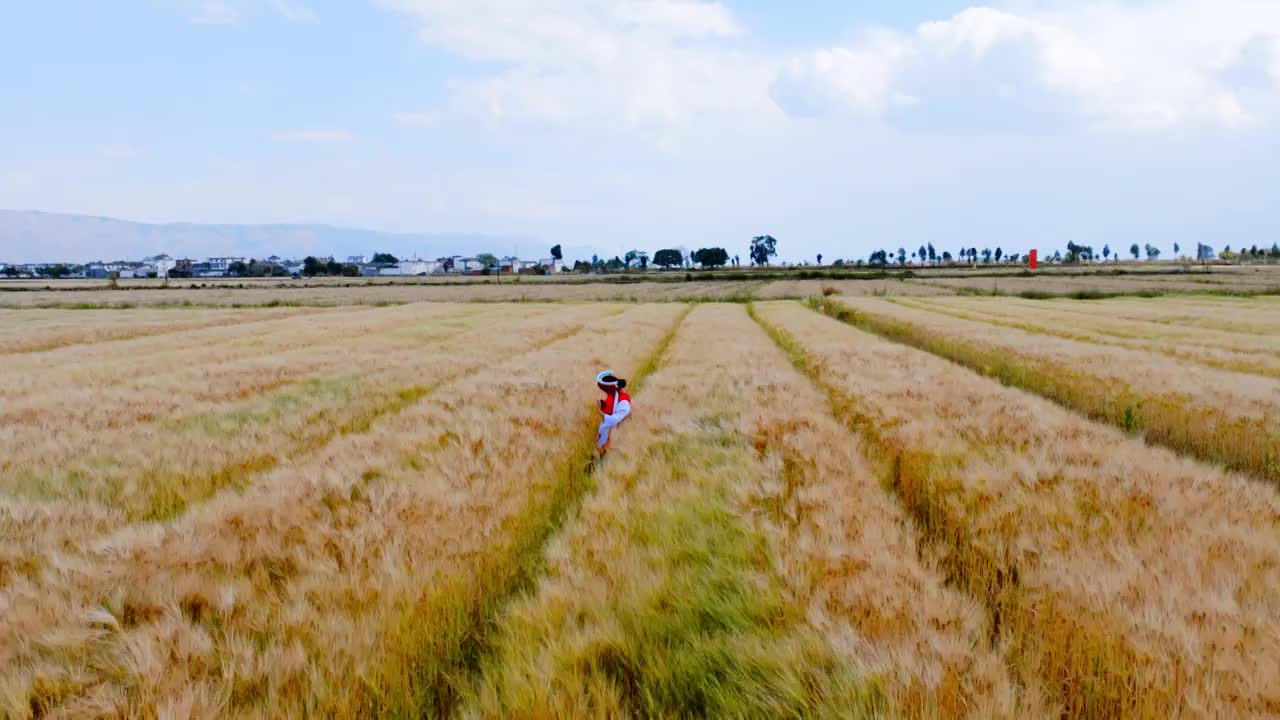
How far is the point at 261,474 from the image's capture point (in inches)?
213

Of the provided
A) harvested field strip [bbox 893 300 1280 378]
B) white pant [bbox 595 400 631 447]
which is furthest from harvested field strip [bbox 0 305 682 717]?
harvested field strip [bbox 893 300 1280 378]

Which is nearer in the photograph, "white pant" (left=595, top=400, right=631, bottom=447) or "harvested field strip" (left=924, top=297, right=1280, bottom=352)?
"white pant" (left=595, top=400, right=631, bottom=447)

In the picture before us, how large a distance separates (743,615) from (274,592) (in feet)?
7.50

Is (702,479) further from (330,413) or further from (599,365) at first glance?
(599,365)

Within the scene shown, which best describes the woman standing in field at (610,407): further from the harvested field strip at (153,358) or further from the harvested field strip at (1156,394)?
the harvested field strip at (153,358)

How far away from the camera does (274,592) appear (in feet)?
10.1

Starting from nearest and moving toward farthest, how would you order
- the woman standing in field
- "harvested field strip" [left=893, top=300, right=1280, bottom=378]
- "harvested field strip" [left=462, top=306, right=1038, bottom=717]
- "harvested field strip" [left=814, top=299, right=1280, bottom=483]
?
→ "harvested field strip" [left=462, top=306, right=1038, bottom=717], the woman standing in field, "harvested field strip" [left=814, top=299, right=1280, bottom=483], "harvested field strip" [left=893, top=300, right=1280, bottom=378]

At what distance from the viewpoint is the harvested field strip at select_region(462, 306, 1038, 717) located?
2.28 meters

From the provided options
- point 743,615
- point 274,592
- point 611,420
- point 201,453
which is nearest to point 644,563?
point 743,615

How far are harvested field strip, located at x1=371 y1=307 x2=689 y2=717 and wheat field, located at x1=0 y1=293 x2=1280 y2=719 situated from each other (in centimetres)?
2

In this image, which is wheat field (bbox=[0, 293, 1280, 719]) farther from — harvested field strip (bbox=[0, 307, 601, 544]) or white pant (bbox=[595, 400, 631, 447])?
white pant (bbox=[595, 400, 631, 447])

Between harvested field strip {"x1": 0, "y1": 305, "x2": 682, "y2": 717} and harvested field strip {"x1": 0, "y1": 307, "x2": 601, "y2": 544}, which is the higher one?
harvested field strip {"x1": 0, "y1": 305, "x2": 682, "y2": 717}

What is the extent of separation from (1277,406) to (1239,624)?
7956 mm

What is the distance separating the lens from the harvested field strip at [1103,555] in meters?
2.28
